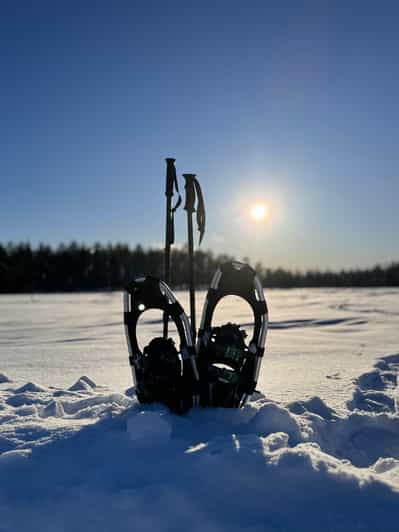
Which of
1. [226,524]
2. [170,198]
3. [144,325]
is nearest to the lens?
[226,524]

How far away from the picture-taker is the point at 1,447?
2.45 metres

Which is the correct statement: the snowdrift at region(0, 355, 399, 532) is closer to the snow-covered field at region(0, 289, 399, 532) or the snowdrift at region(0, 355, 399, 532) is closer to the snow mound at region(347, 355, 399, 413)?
the snow-covered field at region(0, 289, 399, 532)

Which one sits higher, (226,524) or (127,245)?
(127,245)

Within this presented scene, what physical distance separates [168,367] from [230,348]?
535 millimetres

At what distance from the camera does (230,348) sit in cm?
332

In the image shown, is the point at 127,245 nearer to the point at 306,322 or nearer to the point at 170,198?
the point at 306,322

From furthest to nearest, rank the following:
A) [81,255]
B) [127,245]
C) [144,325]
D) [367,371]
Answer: [127,245]
[81,255]
[144,325]
[367,371]

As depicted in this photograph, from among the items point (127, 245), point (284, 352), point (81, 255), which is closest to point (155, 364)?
point (284, 352)

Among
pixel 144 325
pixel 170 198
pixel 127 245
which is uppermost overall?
pixel 127 245

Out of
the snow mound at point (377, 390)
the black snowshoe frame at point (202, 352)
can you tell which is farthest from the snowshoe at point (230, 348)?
the snow mound at point (377, 390)

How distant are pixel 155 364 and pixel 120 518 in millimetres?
1466

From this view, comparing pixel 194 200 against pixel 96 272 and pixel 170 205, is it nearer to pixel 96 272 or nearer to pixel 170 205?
pixel 170 205

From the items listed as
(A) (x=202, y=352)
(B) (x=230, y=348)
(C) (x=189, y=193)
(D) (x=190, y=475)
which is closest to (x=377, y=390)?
(B) (x=230, y=348)

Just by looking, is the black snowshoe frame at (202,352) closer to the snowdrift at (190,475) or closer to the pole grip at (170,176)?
the snowdrift at (190,475)
